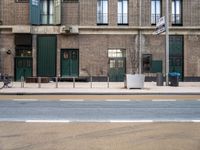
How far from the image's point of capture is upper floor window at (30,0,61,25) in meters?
37.2

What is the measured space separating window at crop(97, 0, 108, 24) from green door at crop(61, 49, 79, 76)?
13.2ft

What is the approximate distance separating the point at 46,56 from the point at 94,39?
16.7 ft

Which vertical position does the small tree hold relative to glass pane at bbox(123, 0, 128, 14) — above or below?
below

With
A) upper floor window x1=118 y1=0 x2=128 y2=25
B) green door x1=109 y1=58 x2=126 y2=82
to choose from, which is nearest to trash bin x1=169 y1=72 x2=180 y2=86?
green door x1=109 y1=58 x2=126 y2=82

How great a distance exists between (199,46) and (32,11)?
55.8ft

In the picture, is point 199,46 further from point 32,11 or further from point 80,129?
point 80,129

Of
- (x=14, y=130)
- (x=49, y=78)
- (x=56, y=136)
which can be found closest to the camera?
(x=56, y=136)

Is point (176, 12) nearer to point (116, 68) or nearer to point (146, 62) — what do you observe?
point (146, 62)

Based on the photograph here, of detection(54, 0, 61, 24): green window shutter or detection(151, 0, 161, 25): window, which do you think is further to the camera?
detection(151, 0, 161, 25): window

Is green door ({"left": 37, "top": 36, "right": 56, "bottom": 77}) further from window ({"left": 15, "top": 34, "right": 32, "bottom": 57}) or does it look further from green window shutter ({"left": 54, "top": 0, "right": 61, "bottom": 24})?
green window shutter ({"left": 54, "top": 0, "right": 61, "bottom": 24})

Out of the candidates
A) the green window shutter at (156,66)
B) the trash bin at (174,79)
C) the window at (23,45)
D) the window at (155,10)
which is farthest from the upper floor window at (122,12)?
the trash bin at (174,79)

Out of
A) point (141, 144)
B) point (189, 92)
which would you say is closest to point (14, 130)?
point (141, 144)

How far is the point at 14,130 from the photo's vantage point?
357 inches

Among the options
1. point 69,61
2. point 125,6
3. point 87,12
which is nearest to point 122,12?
point 125,6
